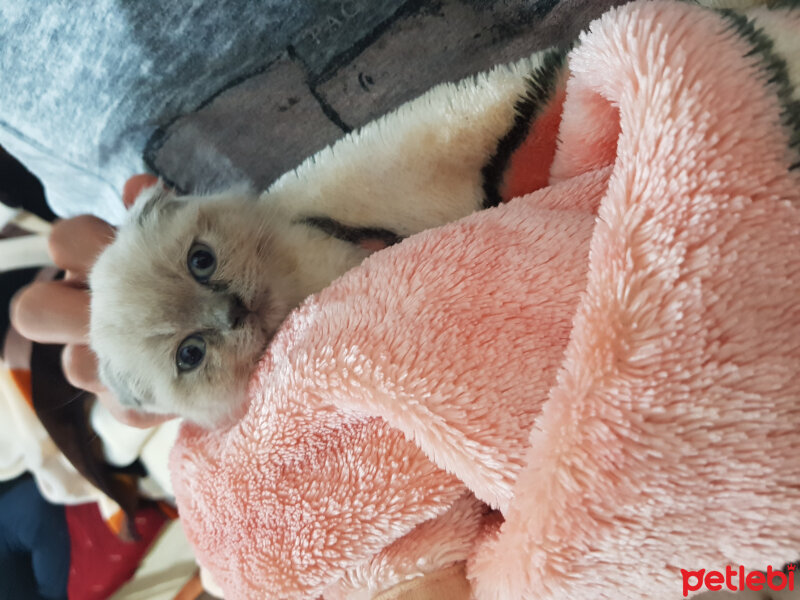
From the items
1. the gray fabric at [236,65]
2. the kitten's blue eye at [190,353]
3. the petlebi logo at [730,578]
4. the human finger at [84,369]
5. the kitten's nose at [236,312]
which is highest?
the gray fabric at [236,65]

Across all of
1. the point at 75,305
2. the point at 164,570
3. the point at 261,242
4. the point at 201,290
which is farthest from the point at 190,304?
the point at 164,570

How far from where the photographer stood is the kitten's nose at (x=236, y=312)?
695mm

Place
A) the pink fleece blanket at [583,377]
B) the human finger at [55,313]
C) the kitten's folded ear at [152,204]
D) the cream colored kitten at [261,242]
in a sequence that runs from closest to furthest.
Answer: the pink fleece blanket at [583,377] < the cream colored kitten at [261,242] < the kitten's folded ear at [152,204] < the human finger at [55,313]

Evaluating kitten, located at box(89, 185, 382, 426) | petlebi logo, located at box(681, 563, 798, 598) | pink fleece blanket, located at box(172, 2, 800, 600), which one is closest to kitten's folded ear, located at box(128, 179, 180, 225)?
kitten, located at box(89, 185, 382, 426)

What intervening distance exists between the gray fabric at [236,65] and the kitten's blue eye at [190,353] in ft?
1.11

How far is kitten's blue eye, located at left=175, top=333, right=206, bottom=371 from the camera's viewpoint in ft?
2.34

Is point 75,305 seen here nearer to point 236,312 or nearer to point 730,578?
→ point 236,312

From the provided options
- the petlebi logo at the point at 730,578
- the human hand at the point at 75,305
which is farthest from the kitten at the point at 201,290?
the petlebi logo at the point at 730,578

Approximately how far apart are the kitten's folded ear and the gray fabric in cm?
11

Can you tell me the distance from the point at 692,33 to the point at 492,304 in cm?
23

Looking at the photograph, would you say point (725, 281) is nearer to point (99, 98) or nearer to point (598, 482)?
point (598, 482)

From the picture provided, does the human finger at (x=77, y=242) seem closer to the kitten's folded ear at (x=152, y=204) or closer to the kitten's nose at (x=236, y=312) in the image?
the kitten's folded ear at (x=152, y=204)

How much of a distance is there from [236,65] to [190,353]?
0.44m

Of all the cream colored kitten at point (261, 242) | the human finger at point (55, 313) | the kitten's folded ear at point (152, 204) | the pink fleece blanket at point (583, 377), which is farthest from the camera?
the human finger at point (55, 313)
